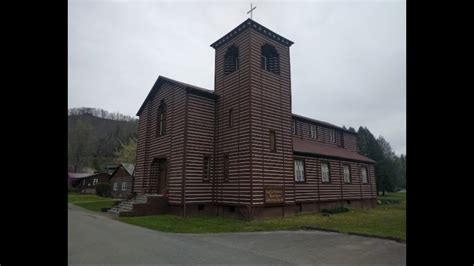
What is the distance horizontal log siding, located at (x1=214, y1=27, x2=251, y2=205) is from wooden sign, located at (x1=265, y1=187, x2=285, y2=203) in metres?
1.46

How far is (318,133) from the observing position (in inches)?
1255

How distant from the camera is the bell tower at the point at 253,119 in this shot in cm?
1959

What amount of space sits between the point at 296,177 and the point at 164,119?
37.2ft

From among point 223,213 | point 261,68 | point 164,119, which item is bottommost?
point 223,213

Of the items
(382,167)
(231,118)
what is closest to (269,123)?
(231,118)

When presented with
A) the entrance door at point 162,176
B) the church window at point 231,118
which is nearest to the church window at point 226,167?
the church window at point 231,118

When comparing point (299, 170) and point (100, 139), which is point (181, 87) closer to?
point (299, 170)

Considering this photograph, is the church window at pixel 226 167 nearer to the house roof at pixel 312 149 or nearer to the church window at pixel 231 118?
the church window at pixel 231 118

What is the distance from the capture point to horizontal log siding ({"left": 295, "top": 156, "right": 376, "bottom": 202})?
930 inches

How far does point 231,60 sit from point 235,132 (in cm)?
603

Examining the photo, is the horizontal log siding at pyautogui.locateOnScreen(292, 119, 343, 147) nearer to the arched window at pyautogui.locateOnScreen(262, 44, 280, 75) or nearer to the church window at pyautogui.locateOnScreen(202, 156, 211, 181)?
the arched window at pyautogui.locateOnScreen(262, 44, 280, 75)
